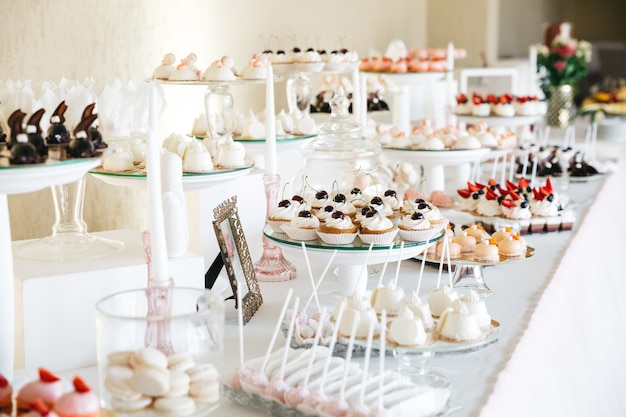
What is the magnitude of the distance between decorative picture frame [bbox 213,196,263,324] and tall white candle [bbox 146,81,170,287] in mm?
342

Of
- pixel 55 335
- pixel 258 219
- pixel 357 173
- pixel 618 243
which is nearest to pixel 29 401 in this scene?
pixel 55 335

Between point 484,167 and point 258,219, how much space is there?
1.85m

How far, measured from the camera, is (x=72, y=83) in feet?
5.73

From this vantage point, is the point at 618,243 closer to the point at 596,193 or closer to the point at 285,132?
the point at 596,193

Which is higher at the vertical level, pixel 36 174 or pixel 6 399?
pixel 36 174

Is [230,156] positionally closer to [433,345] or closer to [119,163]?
[119,163]

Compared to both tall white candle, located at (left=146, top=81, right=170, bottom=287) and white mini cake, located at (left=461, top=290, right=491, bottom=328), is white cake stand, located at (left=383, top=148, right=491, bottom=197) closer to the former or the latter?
white mini cake, located at (left=461, top=290, right=491, bottom=328)

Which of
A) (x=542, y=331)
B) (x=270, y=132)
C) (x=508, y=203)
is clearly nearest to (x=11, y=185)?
(x=270, y=132)

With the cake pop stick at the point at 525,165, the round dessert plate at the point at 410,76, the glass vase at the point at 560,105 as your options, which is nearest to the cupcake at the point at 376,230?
the cake pop stick at the point at 525,165

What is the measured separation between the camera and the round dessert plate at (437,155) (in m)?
2.73

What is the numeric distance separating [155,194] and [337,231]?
1.50 ft

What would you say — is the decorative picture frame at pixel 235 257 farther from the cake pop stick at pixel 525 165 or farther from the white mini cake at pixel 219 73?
the cake pop stick at pixel 525 165

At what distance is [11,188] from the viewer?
117cm

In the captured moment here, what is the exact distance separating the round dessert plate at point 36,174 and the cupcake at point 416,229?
2.41ft
